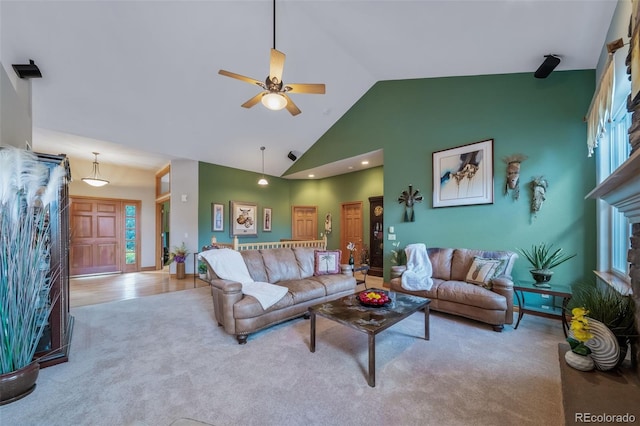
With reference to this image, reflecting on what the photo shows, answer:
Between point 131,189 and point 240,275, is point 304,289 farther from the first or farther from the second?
point 131,189

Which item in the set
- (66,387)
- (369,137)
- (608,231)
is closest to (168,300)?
(66,387)

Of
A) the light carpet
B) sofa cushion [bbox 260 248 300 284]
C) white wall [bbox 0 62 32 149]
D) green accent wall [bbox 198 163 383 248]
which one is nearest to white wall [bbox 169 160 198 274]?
green accent wall [bbox 198 163 383 248]

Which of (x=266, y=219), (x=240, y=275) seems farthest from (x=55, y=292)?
(x=266, y=219)

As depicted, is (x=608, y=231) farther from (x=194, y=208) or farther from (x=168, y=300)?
(x=194, y=208)

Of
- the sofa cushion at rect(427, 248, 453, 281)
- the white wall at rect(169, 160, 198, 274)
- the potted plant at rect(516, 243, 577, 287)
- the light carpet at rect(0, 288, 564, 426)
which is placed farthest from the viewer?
the white wall at rect(169, 160, 198, 274)

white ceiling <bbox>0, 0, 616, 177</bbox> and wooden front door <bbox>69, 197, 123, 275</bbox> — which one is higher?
white ceiling <bbox>0, 0, 616, 177</bbox>

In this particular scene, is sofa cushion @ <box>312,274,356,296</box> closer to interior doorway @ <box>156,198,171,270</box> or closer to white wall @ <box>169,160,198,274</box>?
white wall @ <box>169,160,198,274</box>

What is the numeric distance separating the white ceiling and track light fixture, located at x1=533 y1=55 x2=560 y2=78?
0.28 ft

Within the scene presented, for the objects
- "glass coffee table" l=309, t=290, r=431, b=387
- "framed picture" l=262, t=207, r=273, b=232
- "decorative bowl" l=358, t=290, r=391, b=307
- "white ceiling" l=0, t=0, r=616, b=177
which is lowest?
"glass coffee table" l=309, t=290, r=431, b=387

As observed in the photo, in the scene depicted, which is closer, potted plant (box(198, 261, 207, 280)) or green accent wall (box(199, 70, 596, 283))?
green accent wall (box(199, 70, 596, 283))

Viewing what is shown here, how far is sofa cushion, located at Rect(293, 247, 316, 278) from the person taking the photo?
4109 mm

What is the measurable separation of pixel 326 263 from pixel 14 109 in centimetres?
438

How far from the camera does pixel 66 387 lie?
6.79 ft

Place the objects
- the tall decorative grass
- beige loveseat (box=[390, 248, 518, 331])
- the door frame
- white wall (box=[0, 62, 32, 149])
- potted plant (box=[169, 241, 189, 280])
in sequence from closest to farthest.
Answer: the tall decorative grass, white wall (box=[0, 62, 32, 149]), beige loveseat (box=[390, 248, 518, 331]), potted plant (box=[169, 241, 189, 280]), the door frame
